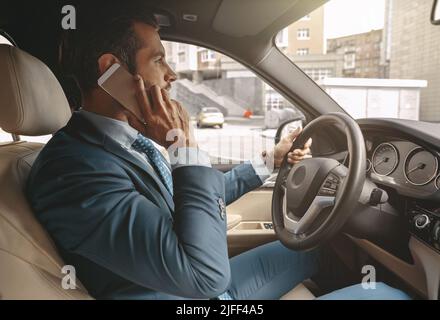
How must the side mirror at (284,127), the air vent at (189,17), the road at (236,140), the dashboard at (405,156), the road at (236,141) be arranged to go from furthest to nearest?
1. the road at (236,140)
2. the road at (236,141)
3. the side mirror at (284,127)
4. the air vent at (189,17)
5. the dashboard at (405,156)

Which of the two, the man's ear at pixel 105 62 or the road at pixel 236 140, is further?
the road at pixel 236 140

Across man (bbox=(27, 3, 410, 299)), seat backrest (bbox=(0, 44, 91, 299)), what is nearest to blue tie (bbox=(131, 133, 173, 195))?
man (bbox=(27, 3, 410, 299))

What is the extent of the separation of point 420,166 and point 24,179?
114cm

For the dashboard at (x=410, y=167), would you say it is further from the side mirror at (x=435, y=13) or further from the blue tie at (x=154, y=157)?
the blue tie at (x=154, y=157)

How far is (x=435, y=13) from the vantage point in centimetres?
133

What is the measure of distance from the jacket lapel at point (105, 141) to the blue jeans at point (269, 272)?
0.51 metres

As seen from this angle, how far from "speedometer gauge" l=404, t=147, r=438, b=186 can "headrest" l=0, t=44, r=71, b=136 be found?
3.63ft

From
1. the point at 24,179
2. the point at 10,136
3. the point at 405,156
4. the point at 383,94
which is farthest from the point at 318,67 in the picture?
the point at 24,179

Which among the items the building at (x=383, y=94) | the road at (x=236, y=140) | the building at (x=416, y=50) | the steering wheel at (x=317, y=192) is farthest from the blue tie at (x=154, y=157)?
the building at (x=416, y=50)

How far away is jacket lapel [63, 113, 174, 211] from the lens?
0.89m

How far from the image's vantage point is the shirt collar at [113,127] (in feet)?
3.05

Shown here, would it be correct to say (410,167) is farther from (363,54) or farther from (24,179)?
(363,54)

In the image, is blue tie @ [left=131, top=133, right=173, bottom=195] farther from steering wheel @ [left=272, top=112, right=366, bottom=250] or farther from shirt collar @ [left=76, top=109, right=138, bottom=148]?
Result: steering wheel @ [left=272, top=112, right=366, bottom=250]

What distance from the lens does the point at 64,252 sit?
0.86 metres
